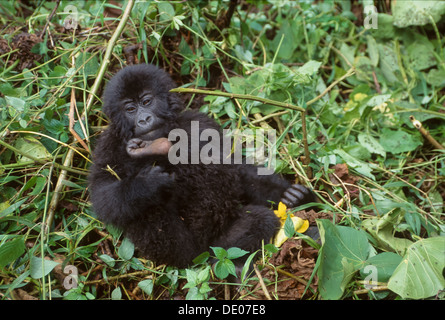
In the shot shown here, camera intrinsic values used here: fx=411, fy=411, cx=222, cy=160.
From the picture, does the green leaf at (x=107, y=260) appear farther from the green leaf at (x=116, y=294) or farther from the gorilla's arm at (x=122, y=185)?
the gorilla's arm at (x=122, y=185)

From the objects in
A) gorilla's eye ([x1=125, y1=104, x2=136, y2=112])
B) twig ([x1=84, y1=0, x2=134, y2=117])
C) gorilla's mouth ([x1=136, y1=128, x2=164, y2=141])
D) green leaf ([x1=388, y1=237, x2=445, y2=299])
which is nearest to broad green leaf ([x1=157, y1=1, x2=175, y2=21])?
Result: twig ([x1=84, y1=0, x2=134, y2=117])

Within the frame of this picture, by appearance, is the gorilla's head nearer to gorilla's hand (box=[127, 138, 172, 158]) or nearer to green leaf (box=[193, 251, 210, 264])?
gorilla's hand (box=[127, 138, 172, 158])

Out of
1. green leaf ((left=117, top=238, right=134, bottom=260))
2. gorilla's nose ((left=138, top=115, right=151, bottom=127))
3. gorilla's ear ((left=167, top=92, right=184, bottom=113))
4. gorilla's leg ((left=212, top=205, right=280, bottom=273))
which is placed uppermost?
gorilla's ear ((left=167, top=92, right=184, bottom=113))

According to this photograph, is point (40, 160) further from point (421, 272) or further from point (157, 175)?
point (421, 272)

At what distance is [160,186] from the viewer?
249 cm

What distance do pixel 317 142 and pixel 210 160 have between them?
3.46 ft

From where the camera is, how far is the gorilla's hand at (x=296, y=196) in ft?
9.76

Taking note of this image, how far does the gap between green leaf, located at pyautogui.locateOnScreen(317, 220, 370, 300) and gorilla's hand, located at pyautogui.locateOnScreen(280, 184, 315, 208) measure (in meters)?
0.51

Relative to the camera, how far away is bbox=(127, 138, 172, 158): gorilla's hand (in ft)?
8.58

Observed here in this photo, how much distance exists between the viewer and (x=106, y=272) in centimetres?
276

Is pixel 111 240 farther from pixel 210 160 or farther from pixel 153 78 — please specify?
pixel 153 78

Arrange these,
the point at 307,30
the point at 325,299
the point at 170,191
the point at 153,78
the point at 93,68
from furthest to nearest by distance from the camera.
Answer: the point at 307,30
the point at 93,68
the point at 153,78
the point at 170,191
the point at 325,299

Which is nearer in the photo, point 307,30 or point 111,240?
point 111,240

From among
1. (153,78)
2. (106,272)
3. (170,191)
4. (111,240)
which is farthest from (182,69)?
(106,272)
